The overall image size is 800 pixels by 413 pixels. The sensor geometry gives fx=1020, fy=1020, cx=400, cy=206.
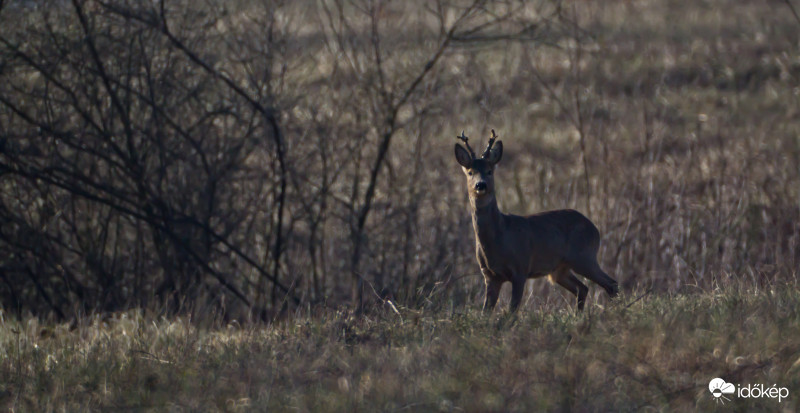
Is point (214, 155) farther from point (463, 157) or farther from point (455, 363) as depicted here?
point (455, 363)

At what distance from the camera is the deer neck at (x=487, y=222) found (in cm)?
741

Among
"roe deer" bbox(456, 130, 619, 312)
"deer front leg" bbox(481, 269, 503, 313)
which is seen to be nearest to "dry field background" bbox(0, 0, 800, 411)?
"roe deer" bbox(456, 130, 619, 312)

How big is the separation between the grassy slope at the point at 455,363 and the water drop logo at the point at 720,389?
0.04 m

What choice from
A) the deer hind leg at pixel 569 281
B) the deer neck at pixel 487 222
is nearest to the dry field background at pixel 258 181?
the deer hind leg at pixel 569 281

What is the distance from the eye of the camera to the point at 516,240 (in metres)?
7.47

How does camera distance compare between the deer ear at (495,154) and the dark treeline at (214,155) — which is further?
the dark treeline at (214,155)

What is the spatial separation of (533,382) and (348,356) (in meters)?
1.23

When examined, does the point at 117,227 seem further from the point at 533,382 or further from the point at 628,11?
the point at 628,11

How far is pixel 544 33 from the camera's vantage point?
1209 centimetres

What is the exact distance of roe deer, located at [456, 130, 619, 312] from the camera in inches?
292

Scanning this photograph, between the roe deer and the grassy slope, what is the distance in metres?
0.50

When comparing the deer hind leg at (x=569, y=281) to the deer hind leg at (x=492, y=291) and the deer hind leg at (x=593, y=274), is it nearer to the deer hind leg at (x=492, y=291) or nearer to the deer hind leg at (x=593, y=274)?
the deer hind leg at (x=593, y=274)

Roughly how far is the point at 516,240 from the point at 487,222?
26 centimetres

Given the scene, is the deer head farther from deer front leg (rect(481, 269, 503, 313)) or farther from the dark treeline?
the dark treeline
